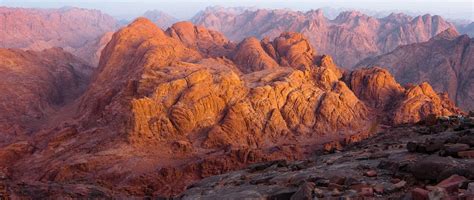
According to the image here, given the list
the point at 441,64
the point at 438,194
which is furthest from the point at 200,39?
the point at 438,194

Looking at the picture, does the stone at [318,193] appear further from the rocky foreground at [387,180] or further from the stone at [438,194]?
the stone at [438,194]

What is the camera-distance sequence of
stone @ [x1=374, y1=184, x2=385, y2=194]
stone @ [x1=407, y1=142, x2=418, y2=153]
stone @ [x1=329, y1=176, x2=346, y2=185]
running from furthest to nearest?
1. stone @ [x1=407, y1=142, x2=418, y2=153]
2. stone @ [x1=329, y1=176, x2=346, y2=185]
3. stone @ [x1=374, y1=184, x2=385, y2=194]

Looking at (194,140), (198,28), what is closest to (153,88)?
(194,140)

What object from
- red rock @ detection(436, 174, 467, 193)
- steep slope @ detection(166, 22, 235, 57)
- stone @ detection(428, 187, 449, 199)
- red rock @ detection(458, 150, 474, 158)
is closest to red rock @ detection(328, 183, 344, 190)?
red rock @ detection(436, 174, 467, 193)

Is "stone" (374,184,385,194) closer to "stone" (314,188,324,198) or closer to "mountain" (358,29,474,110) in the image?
"stone" (314,188,324,198)

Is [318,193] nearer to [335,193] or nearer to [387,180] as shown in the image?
[335,193]

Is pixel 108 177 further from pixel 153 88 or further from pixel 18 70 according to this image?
pixel 18 70

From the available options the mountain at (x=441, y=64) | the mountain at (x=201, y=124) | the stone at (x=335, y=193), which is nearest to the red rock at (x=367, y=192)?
the stone at (x=335, y=193)
